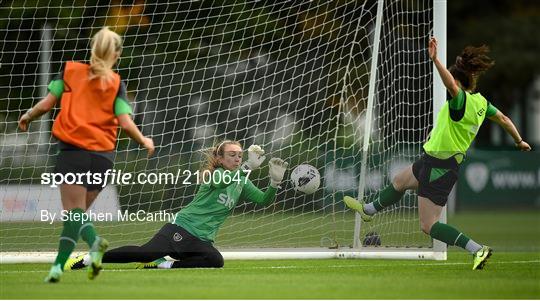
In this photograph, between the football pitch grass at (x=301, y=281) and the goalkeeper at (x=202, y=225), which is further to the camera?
the goalkeeper at (x=202, y=225)

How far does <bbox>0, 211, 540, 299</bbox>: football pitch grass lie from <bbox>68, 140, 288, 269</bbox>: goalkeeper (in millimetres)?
219

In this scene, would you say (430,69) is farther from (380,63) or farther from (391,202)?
(391,202)

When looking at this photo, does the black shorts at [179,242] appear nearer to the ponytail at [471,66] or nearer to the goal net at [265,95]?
the goal net at [265,95]

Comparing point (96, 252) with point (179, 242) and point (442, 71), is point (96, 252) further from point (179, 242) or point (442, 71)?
point (442, 71)

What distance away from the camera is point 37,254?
1167 cm

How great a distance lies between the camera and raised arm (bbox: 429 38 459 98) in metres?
10.2

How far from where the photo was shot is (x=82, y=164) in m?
8.88

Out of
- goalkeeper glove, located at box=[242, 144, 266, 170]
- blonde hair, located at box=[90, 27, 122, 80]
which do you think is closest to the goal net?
goalkeeper glove, located at box=[242, 144, 266, 170]

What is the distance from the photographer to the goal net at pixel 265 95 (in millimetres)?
13391

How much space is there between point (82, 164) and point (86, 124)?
298mm

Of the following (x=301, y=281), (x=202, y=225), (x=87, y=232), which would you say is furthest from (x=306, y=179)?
(x=87, y=232)

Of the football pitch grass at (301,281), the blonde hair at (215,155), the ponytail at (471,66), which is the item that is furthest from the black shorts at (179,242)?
the ponytail at (471,66)

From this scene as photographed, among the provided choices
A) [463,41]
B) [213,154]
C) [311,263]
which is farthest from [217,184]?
[463,41]

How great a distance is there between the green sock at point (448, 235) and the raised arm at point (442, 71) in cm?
126
